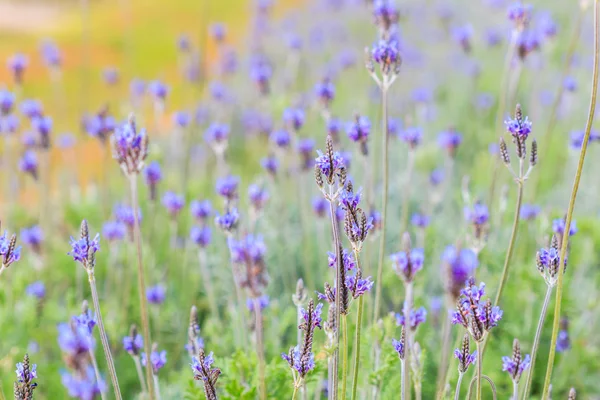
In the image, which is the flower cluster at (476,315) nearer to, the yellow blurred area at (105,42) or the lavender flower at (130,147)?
the lavender flower at (130,147)

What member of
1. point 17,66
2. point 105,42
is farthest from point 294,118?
point 105,42

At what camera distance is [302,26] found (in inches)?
273

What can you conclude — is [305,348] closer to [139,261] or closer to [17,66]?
[139,261]

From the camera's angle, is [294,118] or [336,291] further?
[294,118]

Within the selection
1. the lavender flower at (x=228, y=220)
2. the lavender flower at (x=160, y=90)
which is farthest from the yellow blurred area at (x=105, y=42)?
the lavender flower at (x=228, y=220)

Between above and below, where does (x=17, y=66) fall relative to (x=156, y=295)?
above

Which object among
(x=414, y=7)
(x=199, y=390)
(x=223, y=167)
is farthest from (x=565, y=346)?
(x=414, y=7)

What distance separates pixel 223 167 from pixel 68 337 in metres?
1.23

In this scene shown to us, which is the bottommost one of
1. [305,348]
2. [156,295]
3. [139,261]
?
[305,348]

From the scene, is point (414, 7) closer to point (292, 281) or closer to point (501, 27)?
point (501, 27)

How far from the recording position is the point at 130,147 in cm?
109

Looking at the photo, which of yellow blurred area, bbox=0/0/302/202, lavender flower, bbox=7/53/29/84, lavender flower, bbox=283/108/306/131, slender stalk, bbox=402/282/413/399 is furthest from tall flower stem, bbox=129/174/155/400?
yellow blurred area, bbox=0/0/302/202

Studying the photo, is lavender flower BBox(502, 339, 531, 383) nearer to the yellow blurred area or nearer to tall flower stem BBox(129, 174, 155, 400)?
tall flower stem BBox(129, 174, 155, 400)

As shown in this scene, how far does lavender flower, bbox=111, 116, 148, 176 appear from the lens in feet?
3.59
